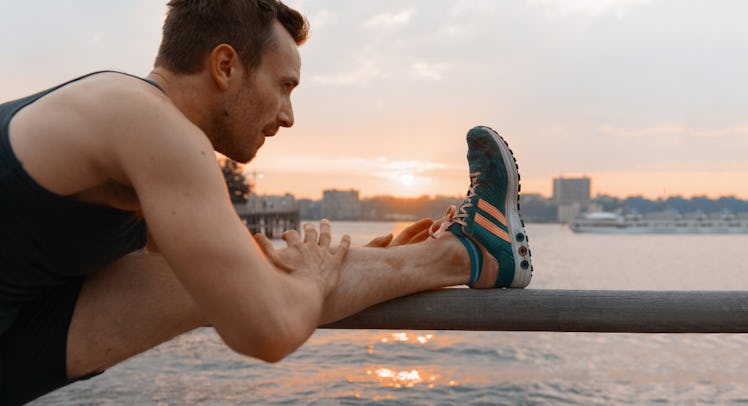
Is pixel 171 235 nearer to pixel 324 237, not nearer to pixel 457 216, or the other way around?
pixel 324 237

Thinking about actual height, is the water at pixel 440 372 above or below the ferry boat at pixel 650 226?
below

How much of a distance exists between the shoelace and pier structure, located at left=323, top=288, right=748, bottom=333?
0.36 m

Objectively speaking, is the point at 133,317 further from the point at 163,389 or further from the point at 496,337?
the point at 496,337

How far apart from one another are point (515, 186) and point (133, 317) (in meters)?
1.40

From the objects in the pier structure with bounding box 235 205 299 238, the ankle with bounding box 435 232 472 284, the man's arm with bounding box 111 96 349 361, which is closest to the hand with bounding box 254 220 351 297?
the man's arm with bounding box 111 96 349 361

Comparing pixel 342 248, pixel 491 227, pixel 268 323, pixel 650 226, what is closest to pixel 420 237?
pixel 491 227

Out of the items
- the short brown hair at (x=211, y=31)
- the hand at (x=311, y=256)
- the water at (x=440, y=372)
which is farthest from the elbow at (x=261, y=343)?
the water at (x=440, y=372)

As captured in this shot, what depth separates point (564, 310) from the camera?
1.98 meters

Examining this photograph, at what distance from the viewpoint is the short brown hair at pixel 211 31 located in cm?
170

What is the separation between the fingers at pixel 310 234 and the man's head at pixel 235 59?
345mm

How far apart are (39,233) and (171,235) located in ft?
1.41

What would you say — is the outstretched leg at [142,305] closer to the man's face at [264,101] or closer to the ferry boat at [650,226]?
the man's face at [264,101]

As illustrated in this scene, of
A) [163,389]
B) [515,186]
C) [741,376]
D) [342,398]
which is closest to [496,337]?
[741,376]

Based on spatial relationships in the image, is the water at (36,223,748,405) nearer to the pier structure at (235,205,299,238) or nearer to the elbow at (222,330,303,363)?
the elbow at (222,330,303,363)
